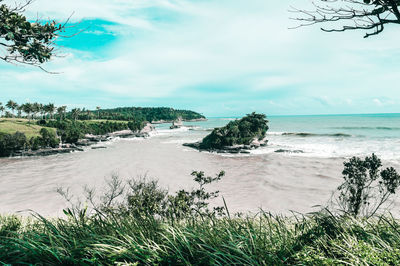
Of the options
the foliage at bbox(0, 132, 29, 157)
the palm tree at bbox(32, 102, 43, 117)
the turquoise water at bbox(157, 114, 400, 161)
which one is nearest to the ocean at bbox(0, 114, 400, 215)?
the turquoise water at bbox(157, 114, 400, 161)

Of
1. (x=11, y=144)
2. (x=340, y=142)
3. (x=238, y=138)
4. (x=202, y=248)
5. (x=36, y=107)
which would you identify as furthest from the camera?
(x=36, y=107)

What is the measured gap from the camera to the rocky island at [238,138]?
209 ft

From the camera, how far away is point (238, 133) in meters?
68.9

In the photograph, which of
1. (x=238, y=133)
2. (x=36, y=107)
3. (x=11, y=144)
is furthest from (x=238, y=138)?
(x=36, y=107)

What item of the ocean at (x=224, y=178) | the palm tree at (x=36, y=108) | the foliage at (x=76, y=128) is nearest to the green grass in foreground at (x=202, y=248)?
the ocean at (x=224, y=178)

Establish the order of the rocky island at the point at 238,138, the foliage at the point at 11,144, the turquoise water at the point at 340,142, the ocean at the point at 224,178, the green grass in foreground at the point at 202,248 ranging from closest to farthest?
the green grass in foreground at the point at 202,248 → the ocean at the point at 224,178 → the turquoise water at the point at 340,142 → the rocky island at the point at 238,138 → the foliage at the point at 11,144

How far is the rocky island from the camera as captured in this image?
2512 inches

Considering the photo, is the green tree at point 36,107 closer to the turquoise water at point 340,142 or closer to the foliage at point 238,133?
the turquoise water at point 340,142

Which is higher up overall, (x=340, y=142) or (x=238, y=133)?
(x=238, y=133)

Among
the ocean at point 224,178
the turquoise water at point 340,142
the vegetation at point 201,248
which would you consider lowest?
the ocean at point 224,178

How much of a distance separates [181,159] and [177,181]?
18530 mm

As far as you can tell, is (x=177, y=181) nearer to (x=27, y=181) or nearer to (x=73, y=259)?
(x=27, y=181)

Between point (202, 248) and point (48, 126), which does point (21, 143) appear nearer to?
point (48, 126)

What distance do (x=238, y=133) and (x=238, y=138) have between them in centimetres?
271
